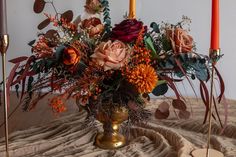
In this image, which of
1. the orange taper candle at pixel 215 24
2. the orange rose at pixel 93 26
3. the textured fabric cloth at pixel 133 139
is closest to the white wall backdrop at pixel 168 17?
the textured fabric cloth at pixel 133 139

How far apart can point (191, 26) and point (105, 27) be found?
58 centimetres

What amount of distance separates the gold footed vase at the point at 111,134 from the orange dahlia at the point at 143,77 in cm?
12

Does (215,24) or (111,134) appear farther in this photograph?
(111,134)

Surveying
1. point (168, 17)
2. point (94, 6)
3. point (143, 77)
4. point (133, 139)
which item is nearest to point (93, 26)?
point (94, 6)

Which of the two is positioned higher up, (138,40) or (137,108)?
(138,40)

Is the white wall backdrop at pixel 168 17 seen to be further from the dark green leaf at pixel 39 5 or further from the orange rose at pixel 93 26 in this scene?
the orange rose at pixel 93 26

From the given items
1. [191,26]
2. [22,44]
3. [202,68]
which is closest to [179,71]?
[202,68]

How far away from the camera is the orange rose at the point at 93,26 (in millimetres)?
881

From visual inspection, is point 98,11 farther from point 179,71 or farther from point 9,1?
point 9,1

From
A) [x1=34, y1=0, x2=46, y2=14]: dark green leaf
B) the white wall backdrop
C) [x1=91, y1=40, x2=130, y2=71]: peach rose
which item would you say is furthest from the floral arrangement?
the white wall backdrop

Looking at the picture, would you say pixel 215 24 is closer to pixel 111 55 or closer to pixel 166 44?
pixel 166 44

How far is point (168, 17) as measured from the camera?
140cm

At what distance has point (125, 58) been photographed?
32.0 inches

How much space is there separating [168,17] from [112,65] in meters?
0.65
